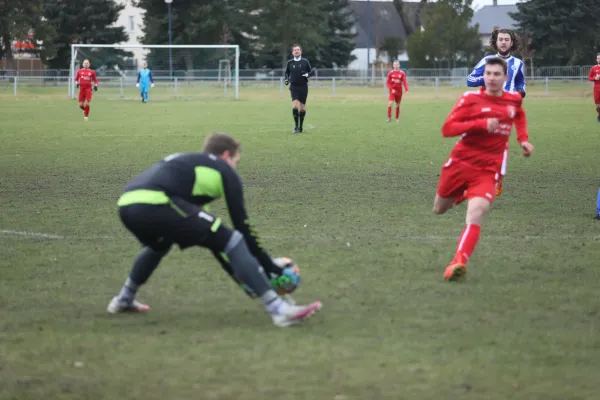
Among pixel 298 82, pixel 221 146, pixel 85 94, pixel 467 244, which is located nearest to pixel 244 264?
pixel 221 146

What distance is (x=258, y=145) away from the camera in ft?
67.7

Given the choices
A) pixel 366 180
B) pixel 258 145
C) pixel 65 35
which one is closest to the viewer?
pixel 366 180

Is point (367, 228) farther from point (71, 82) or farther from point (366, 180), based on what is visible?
point (71, 82)

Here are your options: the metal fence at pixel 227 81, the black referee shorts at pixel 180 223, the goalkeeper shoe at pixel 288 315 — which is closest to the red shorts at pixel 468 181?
the goalkeeper shoe at pixel 288 315

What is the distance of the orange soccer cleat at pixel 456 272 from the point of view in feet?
24.1

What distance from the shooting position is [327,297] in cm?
693

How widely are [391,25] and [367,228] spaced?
11369 cm

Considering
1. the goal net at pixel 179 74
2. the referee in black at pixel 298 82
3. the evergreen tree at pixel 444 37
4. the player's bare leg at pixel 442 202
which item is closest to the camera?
the player's bare leg at pixel 442 202

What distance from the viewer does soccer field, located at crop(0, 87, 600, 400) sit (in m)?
5.00

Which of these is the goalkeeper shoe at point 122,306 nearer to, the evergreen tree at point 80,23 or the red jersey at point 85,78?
the red jersey at point 85,78

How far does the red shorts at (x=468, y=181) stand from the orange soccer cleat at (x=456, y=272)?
653 millimetres

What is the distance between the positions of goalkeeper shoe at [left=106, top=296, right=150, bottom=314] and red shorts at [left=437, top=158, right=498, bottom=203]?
2.80 metres

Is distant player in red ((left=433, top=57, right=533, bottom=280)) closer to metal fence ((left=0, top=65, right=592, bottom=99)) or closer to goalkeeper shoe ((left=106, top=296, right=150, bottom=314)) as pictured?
goalkeeper shoe ((left=106, top=296, right=150, bottom=314))

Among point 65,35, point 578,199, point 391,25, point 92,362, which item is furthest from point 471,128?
point 391,25
